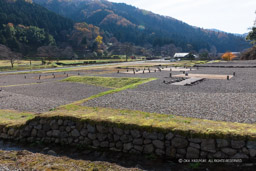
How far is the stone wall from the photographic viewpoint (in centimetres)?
741

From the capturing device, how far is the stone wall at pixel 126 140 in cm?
741

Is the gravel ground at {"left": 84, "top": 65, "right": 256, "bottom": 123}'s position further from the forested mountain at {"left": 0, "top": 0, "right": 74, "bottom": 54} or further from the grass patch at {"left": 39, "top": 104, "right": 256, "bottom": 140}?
the forested mountain at {"left": 0, "top": 0, "right": 74, "bottom": 54}

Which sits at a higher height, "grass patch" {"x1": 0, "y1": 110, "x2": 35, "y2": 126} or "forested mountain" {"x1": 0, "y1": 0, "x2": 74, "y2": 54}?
"forested mountain" {"x1": 0, "y1": 0, "x2": 74, "y2": 54}

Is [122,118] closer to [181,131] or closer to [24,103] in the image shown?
[181,131]

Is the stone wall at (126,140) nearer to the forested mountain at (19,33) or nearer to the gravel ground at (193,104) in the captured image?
the gravel ground at (193,104)

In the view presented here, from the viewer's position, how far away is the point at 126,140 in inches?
352

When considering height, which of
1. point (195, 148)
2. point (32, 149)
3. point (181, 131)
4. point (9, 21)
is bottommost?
point (32, 149)

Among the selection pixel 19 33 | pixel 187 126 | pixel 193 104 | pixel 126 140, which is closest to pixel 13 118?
pixel 126 140

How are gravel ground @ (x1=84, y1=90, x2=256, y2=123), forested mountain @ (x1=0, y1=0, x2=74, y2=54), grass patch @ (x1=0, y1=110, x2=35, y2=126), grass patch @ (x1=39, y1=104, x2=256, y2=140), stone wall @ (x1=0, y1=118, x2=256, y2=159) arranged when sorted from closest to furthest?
stone wall @ (x1=0, y1=118, x2=256, y2=159), grass patch @ (x1=39, y1=104, x2=256, y2=140), gravel ground @ (x1=84, y1=90, x2=256, y2=123), grass patch @ (x1=0, y1=110, x2=35, y2=126), forested mountain @ (x1=0, y1=0, x2=74, y2=54)

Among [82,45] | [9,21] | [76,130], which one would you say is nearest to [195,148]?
[76,130]

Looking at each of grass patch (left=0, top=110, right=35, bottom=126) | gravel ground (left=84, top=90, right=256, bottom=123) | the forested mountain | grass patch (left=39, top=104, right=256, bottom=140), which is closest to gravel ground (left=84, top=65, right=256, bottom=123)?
gravel ground (left=84, top=90, right=256, bottom=123)

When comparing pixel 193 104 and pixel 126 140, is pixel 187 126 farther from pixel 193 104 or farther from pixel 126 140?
pixel 193 104

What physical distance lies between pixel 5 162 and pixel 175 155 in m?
7.02

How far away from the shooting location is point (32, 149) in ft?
32.9
